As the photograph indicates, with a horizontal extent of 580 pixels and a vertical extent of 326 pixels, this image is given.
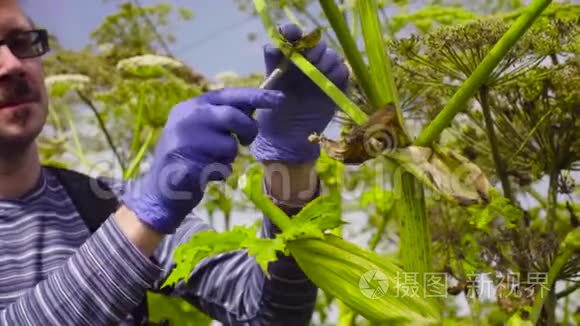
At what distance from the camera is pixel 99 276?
1401 mm

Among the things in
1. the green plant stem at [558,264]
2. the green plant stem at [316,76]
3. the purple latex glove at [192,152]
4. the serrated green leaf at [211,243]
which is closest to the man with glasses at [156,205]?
the purple latex glove at [192,152]

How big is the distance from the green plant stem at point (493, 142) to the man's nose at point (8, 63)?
112 cm

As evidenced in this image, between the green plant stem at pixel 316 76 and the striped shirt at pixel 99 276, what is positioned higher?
the green plant stem at pixel 316 76

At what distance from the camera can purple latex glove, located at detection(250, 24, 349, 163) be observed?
1375mm

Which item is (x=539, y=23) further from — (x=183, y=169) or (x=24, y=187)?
(x=24, y=187)

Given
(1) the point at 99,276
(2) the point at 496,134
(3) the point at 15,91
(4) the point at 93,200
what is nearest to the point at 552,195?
(2) the point at 496,134

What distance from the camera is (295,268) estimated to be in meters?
1.62

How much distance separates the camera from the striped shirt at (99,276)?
1398 millimetres

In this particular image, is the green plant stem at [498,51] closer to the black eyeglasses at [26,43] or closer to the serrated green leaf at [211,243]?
the serrated green leaf at [211,243]

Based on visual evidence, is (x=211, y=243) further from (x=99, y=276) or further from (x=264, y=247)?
(x=99, y=276)

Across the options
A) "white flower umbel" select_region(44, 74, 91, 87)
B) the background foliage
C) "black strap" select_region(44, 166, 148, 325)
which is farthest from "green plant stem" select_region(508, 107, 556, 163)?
"white flower umbel" select_region(44, 74, 91, 87)

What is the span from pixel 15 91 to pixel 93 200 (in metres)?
0.34

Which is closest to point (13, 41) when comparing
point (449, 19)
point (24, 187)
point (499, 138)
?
point (24, 187)

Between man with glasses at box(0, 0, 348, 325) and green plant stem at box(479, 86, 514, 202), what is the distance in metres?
0.26
